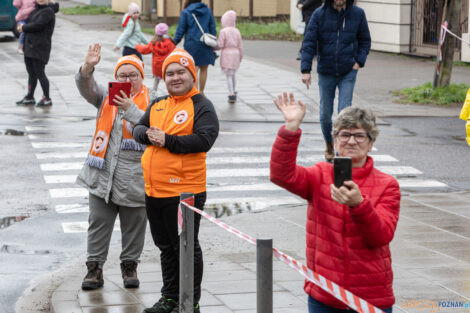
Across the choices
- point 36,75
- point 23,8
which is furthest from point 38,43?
point 23,8

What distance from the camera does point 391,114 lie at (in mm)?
16359

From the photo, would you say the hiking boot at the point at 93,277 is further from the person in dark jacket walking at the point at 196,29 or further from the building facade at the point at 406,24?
the building facade at the point at 406,24

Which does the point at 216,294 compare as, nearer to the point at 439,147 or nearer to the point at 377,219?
the point at 377,219

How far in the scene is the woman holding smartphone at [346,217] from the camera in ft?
13.8

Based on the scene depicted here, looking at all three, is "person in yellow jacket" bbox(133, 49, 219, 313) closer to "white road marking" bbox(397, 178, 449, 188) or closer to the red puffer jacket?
the red puffer jacket

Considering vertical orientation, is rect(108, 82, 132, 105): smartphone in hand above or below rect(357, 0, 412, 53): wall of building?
above

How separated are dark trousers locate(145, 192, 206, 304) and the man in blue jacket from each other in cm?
568

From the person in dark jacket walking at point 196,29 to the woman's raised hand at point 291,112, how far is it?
1211 centimetres

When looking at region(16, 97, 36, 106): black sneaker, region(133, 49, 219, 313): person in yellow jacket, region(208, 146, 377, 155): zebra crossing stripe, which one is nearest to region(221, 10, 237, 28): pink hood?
region(16, 97, 36, 106): black sneaker

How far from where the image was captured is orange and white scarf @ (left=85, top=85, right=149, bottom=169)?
22.4ft

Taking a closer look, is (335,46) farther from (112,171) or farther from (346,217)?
(346,217)

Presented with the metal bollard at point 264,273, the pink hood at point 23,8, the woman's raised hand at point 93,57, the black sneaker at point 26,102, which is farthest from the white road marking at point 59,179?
the pink hood at point 23,8

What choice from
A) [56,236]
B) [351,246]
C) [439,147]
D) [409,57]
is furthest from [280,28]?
[351,246]

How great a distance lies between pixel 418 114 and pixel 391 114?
0.49m
